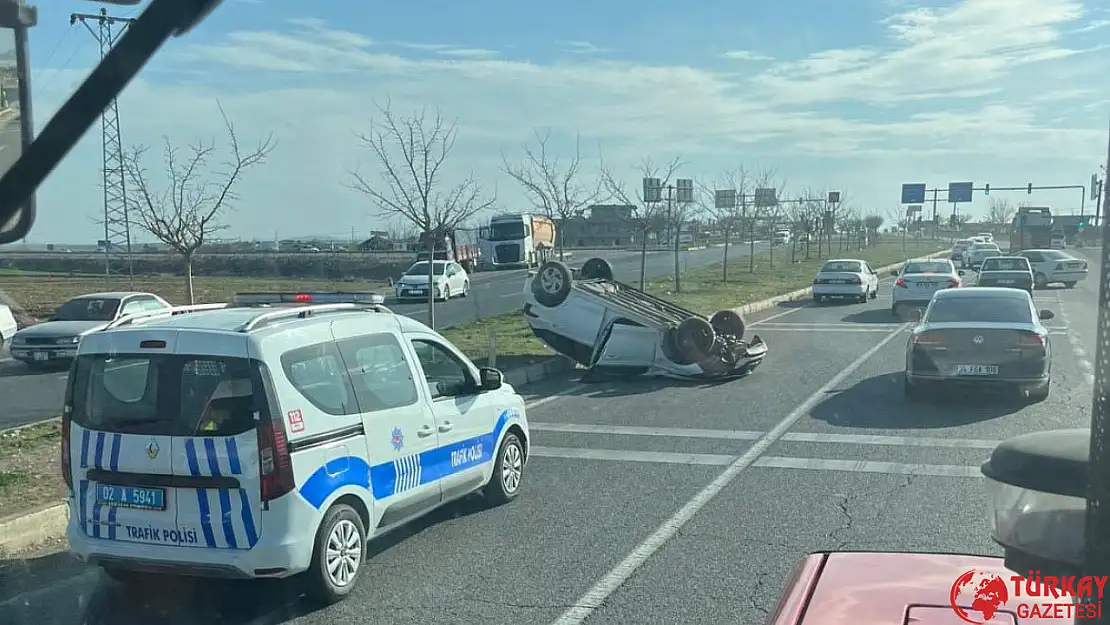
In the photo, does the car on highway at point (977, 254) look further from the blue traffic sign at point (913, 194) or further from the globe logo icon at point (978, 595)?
the globe logo icon at point (978, 595)

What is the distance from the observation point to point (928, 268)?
2666cm

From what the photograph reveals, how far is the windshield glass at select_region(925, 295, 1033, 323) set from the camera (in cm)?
1238

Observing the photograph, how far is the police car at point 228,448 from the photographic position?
5426 mm

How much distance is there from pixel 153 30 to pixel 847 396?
447 inches

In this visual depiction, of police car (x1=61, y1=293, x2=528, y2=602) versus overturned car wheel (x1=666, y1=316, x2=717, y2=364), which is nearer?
police car (x1=61, y1=293, x2=528, y2=602)

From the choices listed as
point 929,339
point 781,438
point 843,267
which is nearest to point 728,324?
point 929,339

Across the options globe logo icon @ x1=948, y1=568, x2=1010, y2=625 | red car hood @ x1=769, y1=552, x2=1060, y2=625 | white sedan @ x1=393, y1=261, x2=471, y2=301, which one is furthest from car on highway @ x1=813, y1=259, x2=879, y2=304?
globe logo icon @ x1=948, y1=568, x2=1010, y2=625

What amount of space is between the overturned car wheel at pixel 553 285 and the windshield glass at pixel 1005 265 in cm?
2056

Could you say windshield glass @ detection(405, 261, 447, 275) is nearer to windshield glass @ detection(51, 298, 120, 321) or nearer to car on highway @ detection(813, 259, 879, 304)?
car on highway @ detection(813, 259, 879, 304)

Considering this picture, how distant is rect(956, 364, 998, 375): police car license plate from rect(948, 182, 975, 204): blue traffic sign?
77.0 metres

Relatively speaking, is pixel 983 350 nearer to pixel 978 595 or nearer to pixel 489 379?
pixel 489 379

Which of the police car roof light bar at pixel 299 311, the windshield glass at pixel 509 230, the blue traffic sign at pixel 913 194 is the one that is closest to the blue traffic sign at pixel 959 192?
the blue traffic sign at pixel 913 194

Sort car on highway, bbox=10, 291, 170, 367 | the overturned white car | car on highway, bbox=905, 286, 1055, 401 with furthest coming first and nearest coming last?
1. car on highway, bbox=10, 291, 170, 367
2. the overturned white car
3. car on highway, bbox=905, 286, 1055, 401

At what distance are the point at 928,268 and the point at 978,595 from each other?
2564cm
